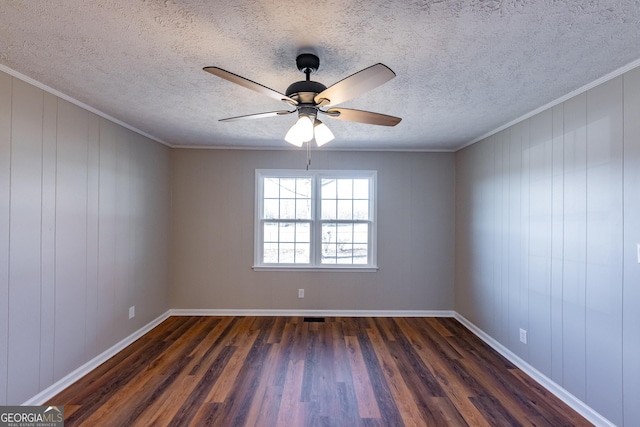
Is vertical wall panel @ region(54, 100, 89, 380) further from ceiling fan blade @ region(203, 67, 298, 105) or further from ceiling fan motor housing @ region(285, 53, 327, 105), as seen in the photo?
ceiling fan motor housing @ region(285, 53, 327, 105)

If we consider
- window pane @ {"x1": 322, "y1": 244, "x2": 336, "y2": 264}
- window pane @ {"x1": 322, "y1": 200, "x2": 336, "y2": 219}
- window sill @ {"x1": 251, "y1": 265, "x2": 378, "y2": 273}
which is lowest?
window sill @ {"x1": 251, "y1": 265, "x2": 378, "y2": 273}

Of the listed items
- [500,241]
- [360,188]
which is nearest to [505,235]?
[500,241]

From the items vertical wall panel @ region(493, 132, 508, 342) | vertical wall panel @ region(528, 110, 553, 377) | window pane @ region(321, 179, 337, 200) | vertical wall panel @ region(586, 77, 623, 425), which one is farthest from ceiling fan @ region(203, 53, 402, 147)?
window pane @ region(321, 179, 337, 200)

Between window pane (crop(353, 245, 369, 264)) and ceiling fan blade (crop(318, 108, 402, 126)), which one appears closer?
ceiling fan blade (crop(318, 108, 402, 126))

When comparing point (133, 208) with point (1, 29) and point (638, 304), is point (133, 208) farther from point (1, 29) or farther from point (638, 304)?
point (638, 304)

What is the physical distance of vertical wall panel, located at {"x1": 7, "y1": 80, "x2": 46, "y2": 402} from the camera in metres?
1.90

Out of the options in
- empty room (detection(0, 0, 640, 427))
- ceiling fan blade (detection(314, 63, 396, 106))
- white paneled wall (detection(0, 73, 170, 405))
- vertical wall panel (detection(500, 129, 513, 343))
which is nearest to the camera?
ceiling fan blade (detection(314, 63, 396, 106))

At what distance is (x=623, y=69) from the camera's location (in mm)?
1766

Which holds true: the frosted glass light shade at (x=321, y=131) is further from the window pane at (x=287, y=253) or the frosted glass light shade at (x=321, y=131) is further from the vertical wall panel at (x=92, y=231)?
the window pane at (x=287, y=253)

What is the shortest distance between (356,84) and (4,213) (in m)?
2.41

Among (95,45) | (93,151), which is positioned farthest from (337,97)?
(93,151)

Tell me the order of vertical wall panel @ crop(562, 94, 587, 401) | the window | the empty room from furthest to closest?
the window < vertical wall panel @ crop(562, 94, 587, 401) < the empty room

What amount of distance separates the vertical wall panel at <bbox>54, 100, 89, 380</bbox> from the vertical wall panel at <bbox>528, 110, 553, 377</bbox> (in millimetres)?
4046

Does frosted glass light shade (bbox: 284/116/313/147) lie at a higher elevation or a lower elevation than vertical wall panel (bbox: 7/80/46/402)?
higher
